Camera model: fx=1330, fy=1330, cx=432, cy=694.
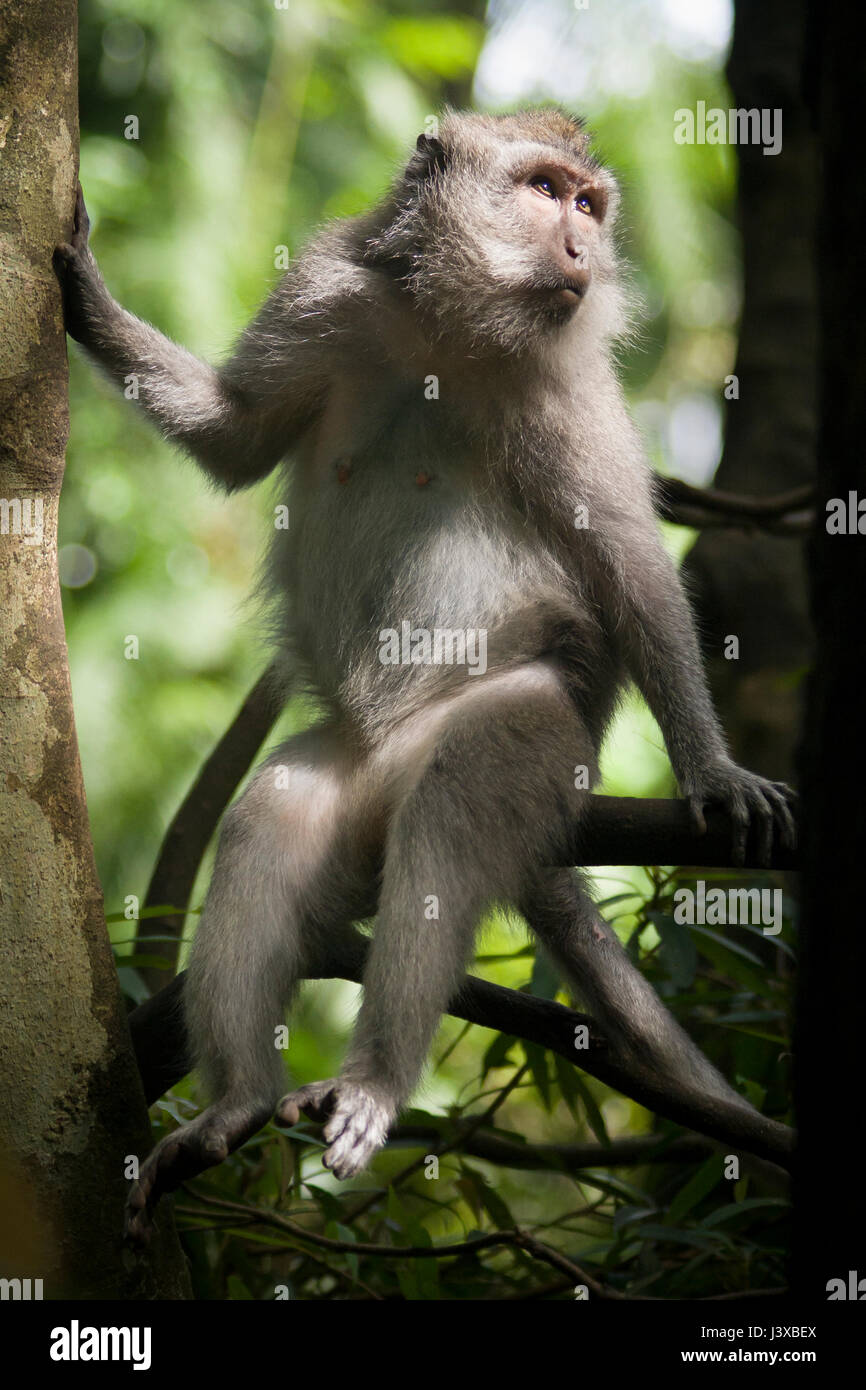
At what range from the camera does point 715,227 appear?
505 inches

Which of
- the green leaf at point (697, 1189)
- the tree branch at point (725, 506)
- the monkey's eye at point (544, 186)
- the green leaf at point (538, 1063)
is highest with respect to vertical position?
the monkey's eye at point (544, 186)

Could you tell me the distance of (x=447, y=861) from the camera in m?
3.57

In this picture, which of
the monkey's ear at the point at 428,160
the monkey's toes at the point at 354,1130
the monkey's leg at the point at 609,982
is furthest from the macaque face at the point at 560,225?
the monkey's toes at the point at 354,1130

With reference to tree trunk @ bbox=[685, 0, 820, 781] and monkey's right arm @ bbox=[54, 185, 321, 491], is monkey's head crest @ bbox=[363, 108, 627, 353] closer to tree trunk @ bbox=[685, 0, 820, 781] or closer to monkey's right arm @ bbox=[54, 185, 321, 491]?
monkey's right arm @ bbox=[54, 185, 321, 491]

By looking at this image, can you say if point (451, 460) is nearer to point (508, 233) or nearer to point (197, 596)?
Result: point (508, 233)

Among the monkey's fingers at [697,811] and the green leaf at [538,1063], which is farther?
the green leaf at [538,1063]

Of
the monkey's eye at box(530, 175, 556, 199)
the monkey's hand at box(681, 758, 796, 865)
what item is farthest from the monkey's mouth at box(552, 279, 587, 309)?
the monkey's hand at box(681, 758, 796, 865)

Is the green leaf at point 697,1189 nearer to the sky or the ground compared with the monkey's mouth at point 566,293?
nearer to the ground

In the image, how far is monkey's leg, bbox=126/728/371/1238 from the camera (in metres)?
3.49

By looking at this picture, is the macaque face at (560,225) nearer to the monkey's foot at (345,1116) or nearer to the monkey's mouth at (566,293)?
the monkey's mouth at (566,293)

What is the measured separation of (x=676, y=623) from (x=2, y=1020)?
7.53ft

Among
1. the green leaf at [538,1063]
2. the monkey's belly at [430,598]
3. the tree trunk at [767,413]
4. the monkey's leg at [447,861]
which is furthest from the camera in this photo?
the tree trunk at [767,413]

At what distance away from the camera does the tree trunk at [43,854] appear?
2883 millimetres

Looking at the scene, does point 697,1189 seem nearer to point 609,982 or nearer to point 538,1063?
point 538,1063
